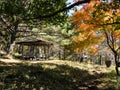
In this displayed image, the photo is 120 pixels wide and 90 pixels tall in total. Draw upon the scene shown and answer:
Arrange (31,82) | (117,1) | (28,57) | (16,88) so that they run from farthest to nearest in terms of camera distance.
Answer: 1. (28,57)
2. (31,82)
3. (16,88)
4. (117,1)

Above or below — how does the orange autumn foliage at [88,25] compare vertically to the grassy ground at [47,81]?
above

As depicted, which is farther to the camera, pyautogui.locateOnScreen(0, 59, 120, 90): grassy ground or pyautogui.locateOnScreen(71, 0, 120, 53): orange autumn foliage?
pyautogui.locateOnScreen(71, 0, 120, 53): orange autumn foliage

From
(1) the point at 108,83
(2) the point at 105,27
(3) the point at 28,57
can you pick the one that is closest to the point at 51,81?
(1) the point at 108,83

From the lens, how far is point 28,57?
3719 centimetres

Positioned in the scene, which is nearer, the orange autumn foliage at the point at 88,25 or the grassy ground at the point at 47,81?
the grassy ground at the point at 47,81

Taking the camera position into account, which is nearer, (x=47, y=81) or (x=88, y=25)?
(x=47, y=81)

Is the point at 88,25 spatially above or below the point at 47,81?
above

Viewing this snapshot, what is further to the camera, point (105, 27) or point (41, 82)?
point (105, 27)

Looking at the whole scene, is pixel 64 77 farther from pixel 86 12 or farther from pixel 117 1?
pixel 117 1

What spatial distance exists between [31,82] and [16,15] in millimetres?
6365

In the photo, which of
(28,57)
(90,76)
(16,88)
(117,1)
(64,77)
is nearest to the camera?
(117,1)

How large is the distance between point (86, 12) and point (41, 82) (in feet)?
34.0

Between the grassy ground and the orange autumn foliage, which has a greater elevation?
the orange autumn foliage

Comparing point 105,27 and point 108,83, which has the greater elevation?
→ point 105,27
